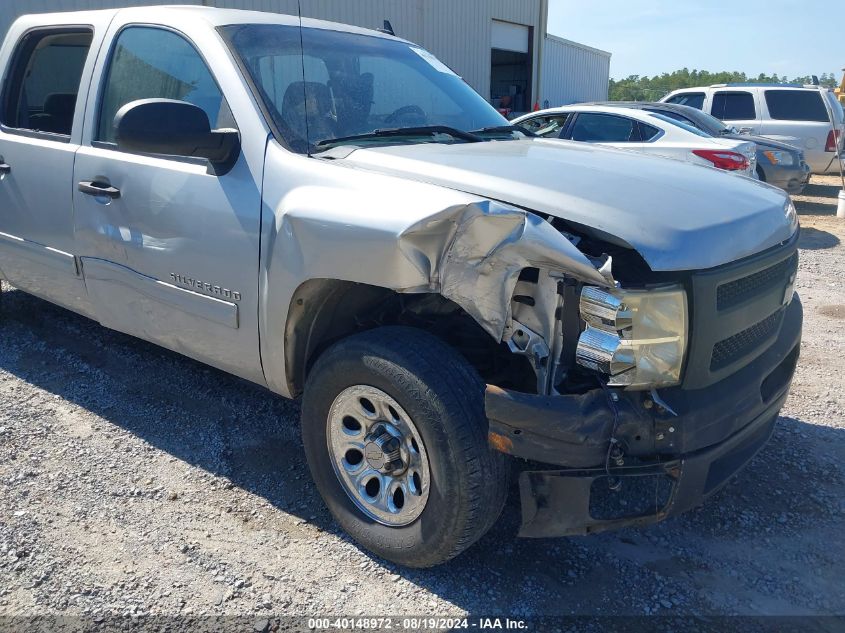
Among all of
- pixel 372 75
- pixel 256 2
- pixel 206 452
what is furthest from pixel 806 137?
pixel 206 452

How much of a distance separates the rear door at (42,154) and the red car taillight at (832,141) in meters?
13.2

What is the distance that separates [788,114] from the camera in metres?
13.6

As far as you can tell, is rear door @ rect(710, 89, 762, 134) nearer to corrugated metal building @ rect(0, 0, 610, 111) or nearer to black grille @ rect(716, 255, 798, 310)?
corrugated metal building @ rect(0, 0, 610, 111)

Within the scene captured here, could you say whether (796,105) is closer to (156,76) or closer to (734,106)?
(734,106)

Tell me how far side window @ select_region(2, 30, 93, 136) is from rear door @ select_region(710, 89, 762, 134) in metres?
12.6

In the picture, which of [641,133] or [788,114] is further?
[788,114]

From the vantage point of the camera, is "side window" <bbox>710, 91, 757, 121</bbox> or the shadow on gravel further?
"side window" <bbox>710, 91, 757, 121</bbox>

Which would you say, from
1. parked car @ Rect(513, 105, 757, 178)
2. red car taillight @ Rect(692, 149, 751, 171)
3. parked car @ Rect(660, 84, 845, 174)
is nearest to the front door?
parked car @ Rect(513, 105, 757, 178)

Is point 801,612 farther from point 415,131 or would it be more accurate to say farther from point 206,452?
point 206,452

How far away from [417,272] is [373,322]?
2.30 ft

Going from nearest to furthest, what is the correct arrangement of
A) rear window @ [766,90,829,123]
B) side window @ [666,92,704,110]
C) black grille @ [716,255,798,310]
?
black grille @ [716,255,798,310] → rear window @ [766,90,829,123] → side window @ [666,92,704,110]

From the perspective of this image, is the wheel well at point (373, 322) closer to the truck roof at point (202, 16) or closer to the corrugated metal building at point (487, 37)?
the truck roof at point (202, 16)

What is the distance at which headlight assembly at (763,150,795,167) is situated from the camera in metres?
10.6

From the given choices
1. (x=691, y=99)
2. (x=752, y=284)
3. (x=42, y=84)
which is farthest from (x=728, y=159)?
(x=42, y=84)
